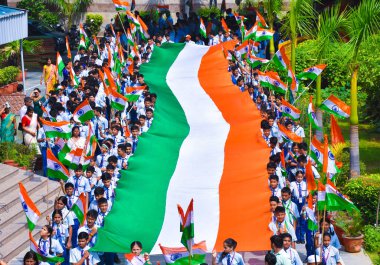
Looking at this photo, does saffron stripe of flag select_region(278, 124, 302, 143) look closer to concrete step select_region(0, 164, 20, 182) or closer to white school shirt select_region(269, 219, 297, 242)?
white school shirt select_region(269, 219, 297, 242)

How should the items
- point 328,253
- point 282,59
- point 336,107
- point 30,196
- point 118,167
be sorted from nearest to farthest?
1. point 328,253
2. point 336,107
3. point 118,167
4. point 30,196
5. point 282,59

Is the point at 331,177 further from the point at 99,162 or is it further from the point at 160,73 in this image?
the point at 160,73

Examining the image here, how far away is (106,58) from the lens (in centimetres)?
3044

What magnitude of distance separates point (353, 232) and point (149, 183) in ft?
14.0

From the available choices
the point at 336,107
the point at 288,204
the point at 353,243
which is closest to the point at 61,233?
the point at 288,204

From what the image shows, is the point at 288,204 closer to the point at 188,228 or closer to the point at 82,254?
the point at 188,228

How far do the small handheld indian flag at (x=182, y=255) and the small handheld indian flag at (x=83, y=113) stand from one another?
6753 millimetres

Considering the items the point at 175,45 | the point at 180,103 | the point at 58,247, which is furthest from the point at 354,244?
the point at 175,45

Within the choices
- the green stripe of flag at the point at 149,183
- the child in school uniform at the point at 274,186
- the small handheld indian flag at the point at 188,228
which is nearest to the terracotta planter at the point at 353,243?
the child in school uniform at the point at 274,186

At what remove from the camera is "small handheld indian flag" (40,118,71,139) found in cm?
2095

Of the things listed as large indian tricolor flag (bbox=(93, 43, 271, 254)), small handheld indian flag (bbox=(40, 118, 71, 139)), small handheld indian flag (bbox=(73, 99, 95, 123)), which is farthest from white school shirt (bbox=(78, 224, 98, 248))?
small handheld indian flag (bbox=(73, 99, 95, 123))

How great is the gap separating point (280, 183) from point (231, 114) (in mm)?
6525

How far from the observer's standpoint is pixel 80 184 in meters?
18.9

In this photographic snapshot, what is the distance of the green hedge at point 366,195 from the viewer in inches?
779
